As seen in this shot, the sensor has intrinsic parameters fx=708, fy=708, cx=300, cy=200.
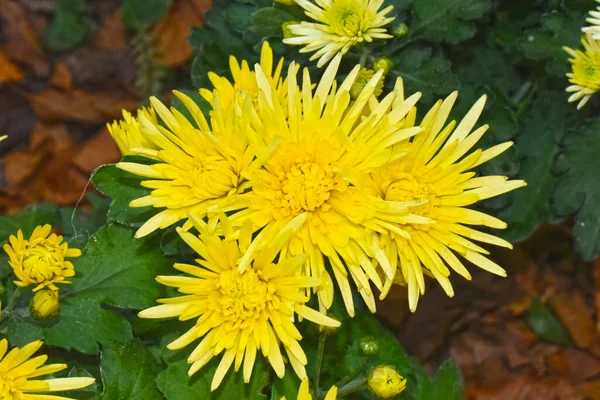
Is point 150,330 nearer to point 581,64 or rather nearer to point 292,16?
point 292,16

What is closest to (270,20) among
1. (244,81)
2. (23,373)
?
(244,81)

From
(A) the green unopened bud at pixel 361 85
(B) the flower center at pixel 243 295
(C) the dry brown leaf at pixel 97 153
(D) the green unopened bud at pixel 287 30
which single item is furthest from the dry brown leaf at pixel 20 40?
(B) the flower center at pixel 243 295

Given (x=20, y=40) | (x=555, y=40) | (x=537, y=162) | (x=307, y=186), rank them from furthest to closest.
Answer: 1. (x=20, y=40)
2. (x=537, y=162)
3. (x=555, y=40)
4. (x=307, y=186)

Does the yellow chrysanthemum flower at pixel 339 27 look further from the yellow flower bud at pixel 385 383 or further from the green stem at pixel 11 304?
the green stem at pixel 11 304

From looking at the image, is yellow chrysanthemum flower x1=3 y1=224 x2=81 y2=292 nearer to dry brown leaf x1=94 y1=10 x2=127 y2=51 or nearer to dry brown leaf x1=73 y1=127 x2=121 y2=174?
dry brown leaf x1=73 y1=127 x2=121 y2=174

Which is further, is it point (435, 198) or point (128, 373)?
point (128, 373)

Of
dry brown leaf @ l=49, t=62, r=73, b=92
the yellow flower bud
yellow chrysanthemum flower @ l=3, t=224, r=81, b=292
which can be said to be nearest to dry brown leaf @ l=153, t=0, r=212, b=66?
dry brown leaf @ l=49, t=62, r=73, b=92

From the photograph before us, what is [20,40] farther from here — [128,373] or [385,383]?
[385,383]
